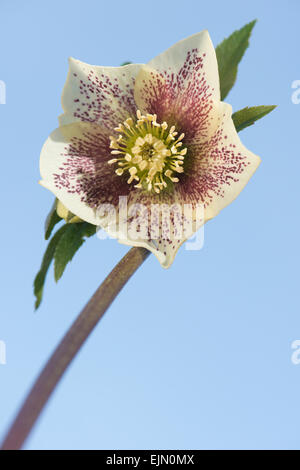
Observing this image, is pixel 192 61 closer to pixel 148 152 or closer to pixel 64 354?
pixel 148 152

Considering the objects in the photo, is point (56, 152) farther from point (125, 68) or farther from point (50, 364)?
point (50, 364)

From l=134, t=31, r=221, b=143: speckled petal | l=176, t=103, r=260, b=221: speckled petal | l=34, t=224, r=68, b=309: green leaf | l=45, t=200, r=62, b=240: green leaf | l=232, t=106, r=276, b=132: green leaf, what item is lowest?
l=34, t=224, r=68, b=309: green leaf

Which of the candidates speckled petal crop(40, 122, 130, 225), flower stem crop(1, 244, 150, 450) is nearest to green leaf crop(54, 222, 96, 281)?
speckled petal crop(40, 122, 130, 225)

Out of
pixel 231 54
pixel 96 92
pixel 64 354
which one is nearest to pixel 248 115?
pixel 231 54

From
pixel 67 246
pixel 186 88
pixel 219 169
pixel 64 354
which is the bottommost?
pixel 64 354

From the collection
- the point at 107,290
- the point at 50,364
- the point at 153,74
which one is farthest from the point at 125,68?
the point at 50,364

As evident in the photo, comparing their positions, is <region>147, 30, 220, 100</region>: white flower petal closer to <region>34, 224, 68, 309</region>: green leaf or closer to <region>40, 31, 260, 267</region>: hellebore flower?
<region>40, 31, 260, 267</region>: hellebore flower
